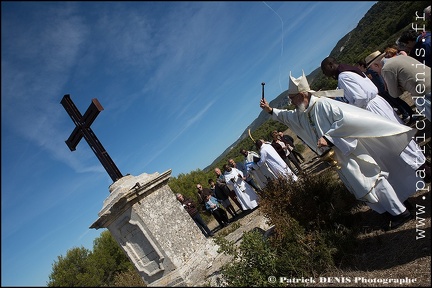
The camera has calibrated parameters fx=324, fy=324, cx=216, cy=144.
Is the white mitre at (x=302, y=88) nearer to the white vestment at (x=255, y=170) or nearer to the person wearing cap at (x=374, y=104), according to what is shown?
the person wearing cap at (x=374, y=104)

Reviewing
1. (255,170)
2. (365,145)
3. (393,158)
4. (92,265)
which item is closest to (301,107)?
(365,145)

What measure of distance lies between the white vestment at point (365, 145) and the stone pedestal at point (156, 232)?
98.2 inches

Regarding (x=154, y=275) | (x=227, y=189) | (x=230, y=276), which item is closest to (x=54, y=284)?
(x=227, y=189)

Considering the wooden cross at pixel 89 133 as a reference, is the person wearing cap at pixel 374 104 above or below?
below

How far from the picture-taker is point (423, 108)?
4059mm

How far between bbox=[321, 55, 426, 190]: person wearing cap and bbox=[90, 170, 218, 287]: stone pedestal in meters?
2.92

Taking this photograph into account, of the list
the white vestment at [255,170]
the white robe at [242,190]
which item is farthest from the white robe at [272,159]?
the white robe at [242,190]

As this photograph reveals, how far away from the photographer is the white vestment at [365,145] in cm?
397

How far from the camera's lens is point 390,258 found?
3.67 m

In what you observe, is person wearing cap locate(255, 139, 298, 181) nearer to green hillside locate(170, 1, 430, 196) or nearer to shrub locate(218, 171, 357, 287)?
shrub locate(218, 171, 357, 287)

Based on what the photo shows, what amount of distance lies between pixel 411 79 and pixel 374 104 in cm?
134

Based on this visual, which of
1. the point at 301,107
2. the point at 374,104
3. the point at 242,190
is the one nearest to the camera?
the point at 301,107

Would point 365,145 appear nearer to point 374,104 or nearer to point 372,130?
point 372,130

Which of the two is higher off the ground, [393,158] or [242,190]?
[242,190]
